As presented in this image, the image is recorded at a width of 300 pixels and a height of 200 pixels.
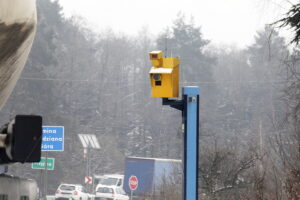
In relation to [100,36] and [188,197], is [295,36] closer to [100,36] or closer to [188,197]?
[188,197]

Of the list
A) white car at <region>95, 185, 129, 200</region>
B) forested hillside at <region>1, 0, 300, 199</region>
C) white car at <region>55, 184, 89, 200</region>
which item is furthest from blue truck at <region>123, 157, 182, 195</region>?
forested hillside at <region>1, 0, 300, 199</region>

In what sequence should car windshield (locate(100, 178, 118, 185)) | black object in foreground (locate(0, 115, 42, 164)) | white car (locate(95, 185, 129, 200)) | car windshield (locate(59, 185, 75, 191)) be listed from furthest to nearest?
car windshield (locate(100, 178, 118, 185)) < white car (locate(95, 185, 129, 200)) < car windshield (locate(59, 185, 75, 191)) < black object in foreground (locate(0, 115, 42, 164))

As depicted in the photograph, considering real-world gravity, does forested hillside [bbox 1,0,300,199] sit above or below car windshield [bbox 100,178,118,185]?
above

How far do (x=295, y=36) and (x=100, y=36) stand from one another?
7443cm

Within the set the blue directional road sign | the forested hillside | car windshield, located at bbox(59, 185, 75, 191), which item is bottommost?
car windshield, located at bbox(59, 185, 75, 191)

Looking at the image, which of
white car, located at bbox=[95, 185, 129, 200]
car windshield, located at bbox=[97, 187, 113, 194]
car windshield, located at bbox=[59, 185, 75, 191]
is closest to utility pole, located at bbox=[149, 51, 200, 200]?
car windshield, located at bbox=[59, 185, 75, 191]

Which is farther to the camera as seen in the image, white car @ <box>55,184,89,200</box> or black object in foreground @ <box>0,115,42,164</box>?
white car @ <box>55,184,89,200</box>

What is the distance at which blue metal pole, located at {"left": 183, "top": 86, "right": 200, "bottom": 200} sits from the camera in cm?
959

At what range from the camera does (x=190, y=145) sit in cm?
961

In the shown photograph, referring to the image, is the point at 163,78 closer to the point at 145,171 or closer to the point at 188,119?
the point at 188,119

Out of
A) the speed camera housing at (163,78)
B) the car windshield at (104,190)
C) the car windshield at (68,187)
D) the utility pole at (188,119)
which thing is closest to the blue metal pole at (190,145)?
the utility pole at (188,119)

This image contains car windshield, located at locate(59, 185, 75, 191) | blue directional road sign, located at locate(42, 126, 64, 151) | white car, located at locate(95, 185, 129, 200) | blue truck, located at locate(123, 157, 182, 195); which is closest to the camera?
blue directional road sign, located at locate(42, 126, 64, 151)

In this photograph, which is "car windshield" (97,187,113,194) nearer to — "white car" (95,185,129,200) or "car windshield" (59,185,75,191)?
"white car" (95,185,129,200)

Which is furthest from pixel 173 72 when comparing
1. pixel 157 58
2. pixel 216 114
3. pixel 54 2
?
pixel 216 114
